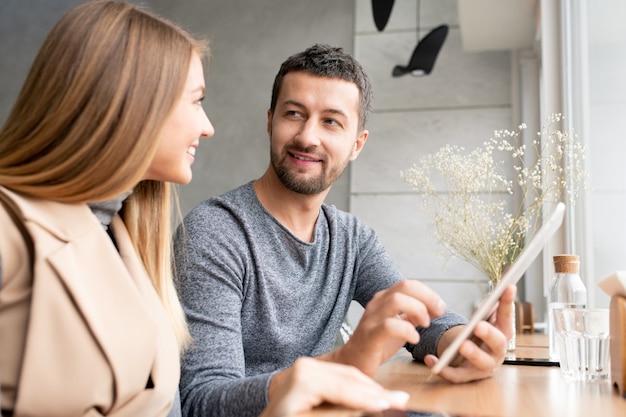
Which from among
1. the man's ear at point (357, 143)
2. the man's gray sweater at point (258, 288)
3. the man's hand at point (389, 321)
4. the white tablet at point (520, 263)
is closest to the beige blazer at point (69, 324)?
the man's gray sweater at point (258, 288)

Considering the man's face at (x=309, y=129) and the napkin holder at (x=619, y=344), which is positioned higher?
the man's face at (x=309, y=129)

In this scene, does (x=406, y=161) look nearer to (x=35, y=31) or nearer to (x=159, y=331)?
(x=35, y=31)

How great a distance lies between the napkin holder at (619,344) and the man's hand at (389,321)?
237mm

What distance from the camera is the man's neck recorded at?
158cm

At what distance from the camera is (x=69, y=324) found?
0.84m

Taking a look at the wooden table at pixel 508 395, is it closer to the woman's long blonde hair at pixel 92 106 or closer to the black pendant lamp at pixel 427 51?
the woman's long blonde hair at pixel 92 106

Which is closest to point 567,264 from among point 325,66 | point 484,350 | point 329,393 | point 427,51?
point 484,350

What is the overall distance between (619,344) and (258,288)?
73cm

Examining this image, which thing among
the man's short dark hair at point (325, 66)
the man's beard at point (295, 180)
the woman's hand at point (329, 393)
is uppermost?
the man's short dark hair at point (325, 66)

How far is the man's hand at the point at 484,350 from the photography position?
3.27 ft

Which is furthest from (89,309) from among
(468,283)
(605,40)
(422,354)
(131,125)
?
(468,283)

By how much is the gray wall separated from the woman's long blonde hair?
3355 mm

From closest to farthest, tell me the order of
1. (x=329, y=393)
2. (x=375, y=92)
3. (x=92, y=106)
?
(x=329, y=393)
(x=92, y=106)
(x=375, y=92)

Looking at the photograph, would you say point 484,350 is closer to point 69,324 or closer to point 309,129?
point 69,324
